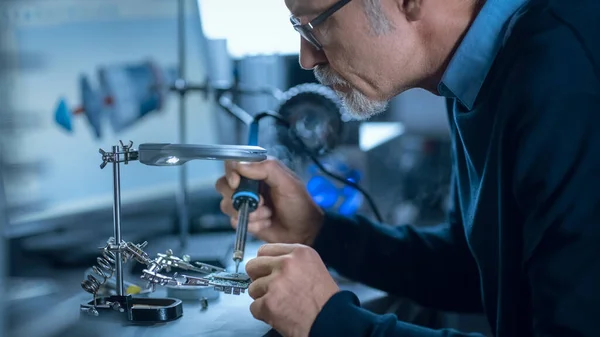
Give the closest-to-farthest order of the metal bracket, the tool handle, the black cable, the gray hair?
the metal bracket < the gray hair < the tool handle < the black cable

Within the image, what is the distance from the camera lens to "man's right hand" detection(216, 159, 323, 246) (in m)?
1.02

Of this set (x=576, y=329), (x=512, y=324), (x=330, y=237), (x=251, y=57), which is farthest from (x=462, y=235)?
(x=251, y=57)

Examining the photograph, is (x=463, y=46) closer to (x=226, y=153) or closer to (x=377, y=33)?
(x=377, y=33)

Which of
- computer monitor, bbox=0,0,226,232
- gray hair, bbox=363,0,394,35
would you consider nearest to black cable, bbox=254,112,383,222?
computer monitor, bbox=0,0,226,232

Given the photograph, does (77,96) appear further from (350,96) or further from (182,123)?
(350,96)

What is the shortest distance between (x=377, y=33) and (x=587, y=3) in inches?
10.0

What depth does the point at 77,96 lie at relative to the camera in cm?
106

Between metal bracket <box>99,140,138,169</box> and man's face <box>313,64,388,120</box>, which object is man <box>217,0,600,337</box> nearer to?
man's face <box>313,64,388,120</box>

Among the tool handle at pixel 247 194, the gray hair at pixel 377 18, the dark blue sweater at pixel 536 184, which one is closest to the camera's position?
the dark blue sweater at pixel 536 184

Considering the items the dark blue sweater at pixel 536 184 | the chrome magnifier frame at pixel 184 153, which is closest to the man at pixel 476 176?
the dark blue sweater at pixel 536 184

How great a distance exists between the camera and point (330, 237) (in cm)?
105

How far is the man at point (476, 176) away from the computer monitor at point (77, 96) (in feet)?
0.67

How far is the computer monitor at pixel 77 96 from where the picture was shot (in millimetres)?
899

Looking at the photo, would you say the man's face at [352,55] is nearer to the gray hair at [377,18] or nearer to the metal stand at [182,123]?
the gray hair at [377,18]
